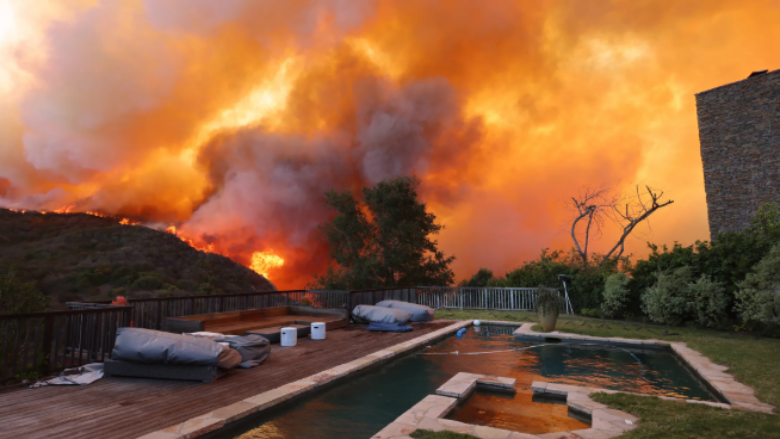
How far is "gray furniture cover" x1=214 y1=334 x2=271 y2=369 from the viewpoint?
5516 mm

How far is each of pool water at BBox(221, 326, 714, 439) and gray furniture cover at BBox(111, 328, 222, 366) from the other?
51.2 inches

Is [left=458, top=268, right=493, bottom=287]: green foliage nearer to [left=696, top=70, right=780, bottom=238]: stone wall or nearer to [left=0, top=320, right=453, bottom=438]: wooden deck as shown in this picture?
[left=696, top=70, right=780, bottom=238]: stone wall

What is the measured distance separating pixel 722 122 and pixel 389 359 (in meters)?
16.6

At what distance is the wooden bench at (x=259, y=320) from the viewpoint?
23.6 feet

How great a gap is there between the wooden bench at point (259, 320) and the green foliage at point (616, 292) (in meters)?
7.69

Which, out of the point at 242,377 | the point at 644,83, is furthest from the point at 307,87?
the point at 242,377

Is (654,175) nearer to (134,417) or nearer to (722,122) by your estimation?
(722,122)

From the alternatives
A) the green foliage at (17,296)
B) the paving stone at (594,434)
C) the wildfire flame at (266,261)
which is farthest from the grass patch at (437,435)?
the wildfire flame at (266,261)

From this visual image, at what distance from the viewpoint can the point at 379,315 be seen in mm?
9750

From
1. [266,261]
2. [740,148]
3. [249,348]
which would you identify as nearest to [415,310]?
[249,348]

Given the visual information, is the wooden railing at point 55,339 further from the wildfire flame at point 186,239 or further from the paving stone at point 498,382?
the wildfire flame at point 186,239

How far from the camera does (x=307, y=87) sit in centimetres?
2300

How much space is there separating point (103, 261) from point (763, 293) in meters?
35.2

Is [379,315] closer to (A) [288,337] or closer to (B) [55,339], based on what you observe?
(A) [288,337]
